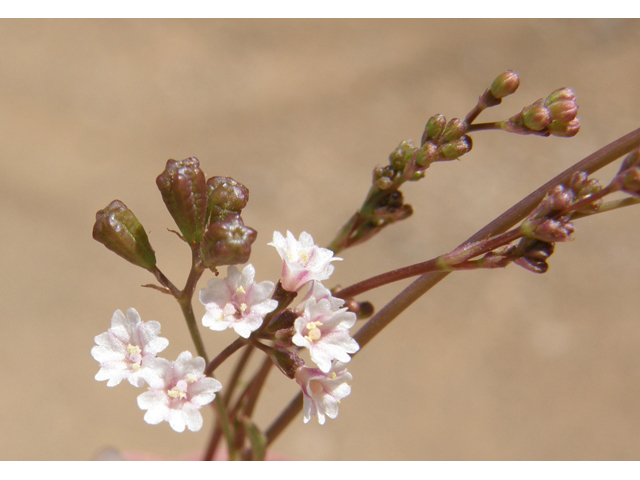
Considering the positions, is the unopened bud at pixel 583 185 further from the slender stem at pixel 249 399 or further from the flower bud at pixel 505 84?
the slender stem at pixel 249 399

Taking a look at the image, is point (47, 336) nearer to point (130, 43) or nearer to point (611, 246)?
point (130, 43)

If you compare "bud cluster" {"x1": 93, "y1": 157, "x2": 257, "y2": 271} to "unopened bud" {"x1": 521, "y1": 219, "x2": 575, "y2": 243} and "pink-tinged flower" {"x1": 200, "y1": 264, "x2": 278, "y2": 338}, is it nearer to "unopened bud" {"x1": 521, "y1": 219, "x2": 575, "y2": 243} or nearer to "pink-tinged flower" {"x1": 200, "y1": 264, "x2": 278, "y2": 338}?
"pink-tinged flower" {"x1": 200, "y1": 264, "x2": 278, "y2": 338}

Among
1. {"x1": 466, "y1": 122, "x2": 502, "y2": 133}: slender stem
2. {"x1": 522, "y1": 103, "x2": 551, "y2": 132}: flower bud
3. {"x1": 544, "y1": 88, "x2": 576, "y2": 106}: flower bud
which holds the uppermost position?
{"x1": 544, "y1": 88, "x2": 576, "y2": 106}: flower bud

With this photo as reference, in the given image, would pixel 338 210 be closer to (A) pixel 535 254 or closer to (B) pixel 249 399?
(B) pixel 249 399

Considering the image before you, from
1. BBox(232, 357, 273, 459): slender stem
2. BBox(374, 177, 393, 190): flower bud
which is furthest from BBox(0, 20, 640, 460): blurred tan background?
BBox(374, 177, 393, 190): flower bud

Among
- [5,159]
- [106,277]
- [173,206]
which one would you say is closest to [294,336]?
[173,206]

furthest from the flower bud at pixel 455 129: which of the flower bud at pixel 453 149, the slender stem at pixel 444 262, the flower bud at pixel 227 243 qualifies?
the flower bud at pixel 227 243

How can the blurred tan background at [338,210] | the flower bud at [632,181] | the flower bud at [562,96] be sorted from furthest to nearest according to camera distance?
the blurred tan background at [338,210] → the flower bud at [562,96] → the flower bud at [632,181]
